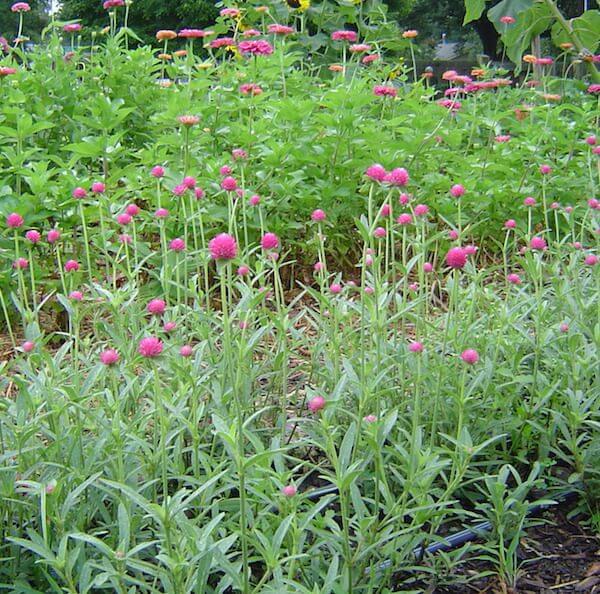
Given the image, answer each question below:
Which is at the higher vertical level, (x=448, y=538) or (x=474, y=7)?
(x=474, y=7)

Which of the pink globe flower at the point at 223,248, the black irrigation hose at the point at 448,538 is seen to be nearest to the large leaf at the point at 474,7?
the black irrigation hose at the point at 448,538

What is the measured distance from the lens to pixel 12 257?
2939mm

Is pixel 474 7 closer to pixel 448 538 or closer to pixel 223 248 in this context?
pixel 448 538

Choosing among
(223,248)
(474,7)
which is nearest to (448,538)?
(223,248)

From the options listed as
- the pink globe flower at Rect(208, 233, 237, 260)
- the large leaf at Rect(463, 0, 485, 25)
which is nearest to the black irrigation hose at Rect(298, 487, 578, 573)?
the pink globe flower at Rect(208, 233, 237, 260)

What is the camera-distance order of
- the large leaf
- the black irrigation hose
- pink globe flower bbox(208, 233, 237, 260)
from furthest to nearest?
the large leaf → the black irrigation hose → pink globe flower bbox(208, 233, 237, 260)

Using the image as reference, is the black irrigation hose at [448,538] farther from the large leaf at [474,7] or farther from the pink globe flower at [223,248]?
the large leaf at [474,7]

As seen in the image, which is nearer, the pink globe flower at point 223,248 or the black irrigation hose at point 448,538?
the pink globe flower at point 223,248

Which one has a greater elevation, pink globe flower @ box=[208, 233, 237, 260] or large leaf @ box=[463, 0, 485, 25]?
large leaf @ box=[463, 0, 485, 25]

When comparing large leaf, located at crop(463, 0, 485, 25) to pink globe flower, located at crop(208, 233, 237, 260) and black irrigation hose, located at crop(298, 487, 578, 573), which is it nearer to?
black irrigation hose, located at crop(298, 487, 578, 573)

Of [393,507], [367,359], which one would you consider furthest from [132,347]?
[393,507]

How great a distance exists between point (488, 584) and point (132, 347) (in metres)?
1.02

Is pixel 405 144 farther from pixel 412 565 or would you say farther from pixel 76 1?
pixel 76 1

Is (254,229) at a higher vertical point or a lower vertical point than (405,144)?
lower
